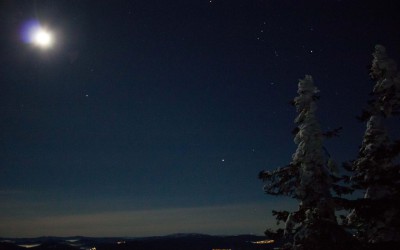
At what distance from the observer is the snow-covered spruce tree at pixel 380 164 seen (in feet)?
44.3

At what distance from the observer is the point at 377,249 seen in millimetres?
13391

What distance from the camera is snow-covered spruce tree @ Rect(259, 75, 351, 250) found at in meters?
15.9

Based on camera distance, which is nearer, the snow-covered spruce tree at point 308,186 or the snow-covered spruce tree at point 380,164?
the snow-covered spruce tree at point 380,164

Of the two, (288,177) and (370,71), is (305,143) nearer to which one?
(288,177)

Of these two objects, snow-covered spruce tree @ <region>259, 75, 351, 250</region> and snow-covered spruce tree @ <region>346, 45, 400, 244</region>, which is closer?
snow-covered spruce tree @ <region>346, 45, 400, 244</region>

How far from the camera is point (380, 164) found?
596 inches

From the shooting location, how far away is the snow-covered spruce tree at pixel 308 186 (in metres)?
15.9

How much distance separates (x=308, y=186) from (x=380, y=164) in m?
2.90

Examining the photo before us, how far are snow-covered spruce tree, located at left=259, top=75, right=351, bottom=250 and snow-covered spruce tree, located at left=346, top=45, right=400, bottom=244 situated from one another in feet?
4.08

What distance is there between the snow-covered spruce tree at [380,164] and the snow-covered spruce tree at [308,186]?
48.9 inches

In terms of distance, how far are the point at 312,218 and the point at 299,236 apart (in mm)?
924

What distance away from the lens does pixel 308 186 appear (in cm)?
1627

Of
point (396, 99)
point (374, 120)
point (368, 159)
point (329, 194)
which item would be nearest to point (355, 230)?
point (329, 194)

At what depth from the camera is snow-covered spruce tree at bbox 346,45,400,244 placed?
1352cm
